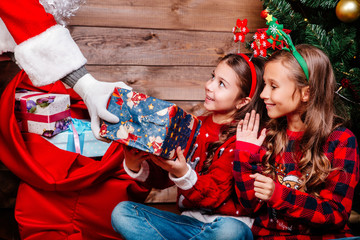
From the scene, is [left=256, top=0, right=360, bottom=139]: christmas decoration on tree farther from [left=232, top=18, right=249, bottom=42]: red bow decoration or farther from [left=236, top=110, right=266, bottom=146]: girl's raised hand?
[left=236, top=110, right=266, bottom=146]: girl's raised hand

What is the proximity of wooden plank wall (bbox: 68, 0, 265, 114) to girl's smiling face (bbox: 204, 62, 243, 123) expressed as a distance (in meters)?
0.59

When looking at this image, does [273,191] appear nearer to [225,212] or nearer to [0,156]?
[225,212]

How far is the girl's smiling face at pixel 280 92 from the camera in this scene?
124 centimetres

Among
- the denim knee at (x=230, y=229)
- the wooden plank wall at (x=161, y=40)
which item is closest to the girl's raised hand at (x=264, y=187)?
the denim knee at (x=230, y=229)

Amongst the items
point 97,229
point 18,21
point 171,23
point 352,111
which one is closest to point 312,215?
point 352,111

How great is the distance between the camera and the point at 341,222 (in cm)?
116

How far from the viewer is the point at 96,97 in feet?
3.80

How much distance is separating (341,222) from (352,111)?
542 mm

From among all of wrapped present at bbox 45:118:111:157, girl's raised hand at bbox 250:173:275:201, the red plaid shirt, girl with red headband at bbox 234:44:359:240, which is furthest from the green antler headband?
wrapped present at bbox 45:118:111:157

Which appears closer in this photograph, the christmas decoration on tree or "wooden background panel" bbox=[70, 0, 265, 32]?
the christmas decoration on tree

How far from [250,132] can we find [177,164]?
29 cm

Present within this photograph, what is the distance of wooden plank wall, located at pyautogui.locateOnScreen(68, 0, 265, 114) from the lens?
190 cm

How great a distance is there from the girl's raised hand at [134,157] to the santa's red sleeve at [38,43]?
330mm

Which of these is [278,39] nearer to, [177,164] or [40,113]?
[177,164]
